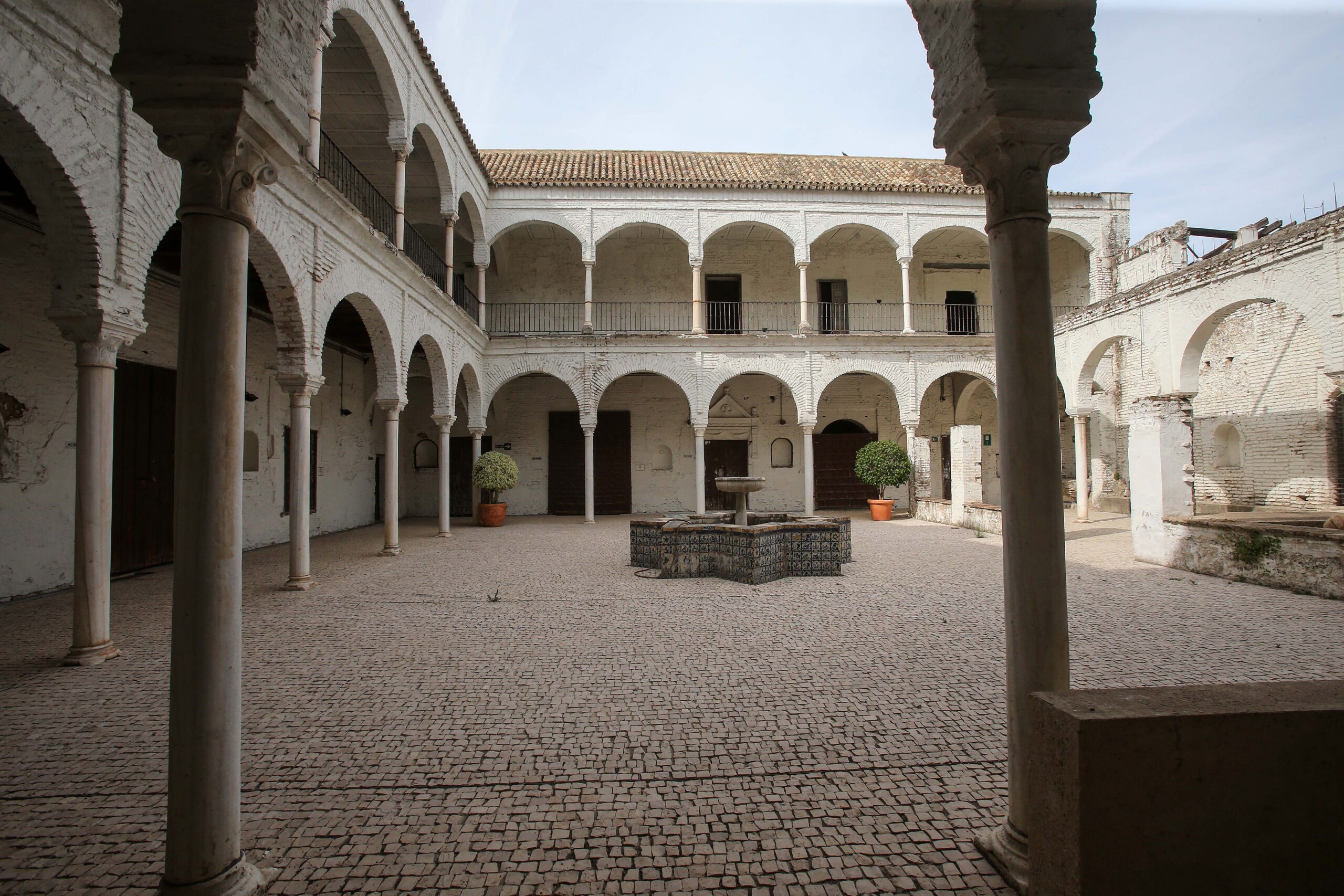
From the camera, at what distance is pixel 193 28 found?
7.12 ft

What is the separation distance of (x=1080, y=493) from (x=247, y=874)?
54.5 ft

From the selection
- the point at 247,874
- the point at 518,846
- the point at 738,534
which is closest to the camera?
the point at 247,874

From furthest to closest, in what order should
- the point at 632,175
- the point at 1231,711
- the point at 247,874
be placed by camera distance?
the point at 632,175
the point at 247,874
the point at 1231,711

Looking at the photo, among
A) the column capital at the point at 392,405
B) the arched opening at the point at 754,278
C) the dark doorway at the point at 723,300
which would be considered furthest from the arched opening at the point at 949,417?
the column capital at the point at 392,405

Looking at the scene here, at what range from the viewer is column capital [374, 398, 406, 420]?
33.2 feet

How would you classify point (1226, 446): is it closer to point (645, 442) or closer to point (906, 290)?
point (906, 290)

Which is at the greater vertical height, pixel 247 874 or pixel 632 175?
pixel 632 175

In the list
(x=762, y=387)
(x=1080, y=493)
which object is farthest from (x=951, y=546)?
(x=762, y=387)

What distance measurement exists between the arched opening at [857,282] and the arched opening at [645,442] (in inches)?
207

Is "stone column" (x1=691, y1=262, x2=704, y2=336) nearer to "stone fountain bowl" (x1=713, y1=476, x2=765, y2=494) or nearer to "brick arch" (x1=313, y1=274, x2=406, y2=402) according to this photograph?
"stone fountain bowl" (x1=713, y1=476, x2=765, y2=494)

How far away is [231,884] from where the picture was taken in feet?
6.74

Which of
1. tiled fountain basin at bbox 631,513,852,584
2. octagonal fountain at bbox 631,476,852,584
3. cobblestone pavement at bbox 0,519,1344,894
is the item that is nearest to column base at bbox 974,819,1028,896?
cobblestone pavement at bbox 0,519,1344,894

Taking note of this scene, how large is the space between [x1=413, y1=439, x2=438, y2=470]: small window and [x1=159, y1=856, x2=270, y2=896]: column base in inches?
650

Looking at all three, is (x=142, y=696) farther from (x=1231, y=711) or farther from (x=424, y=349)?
(x=424, y=349)
